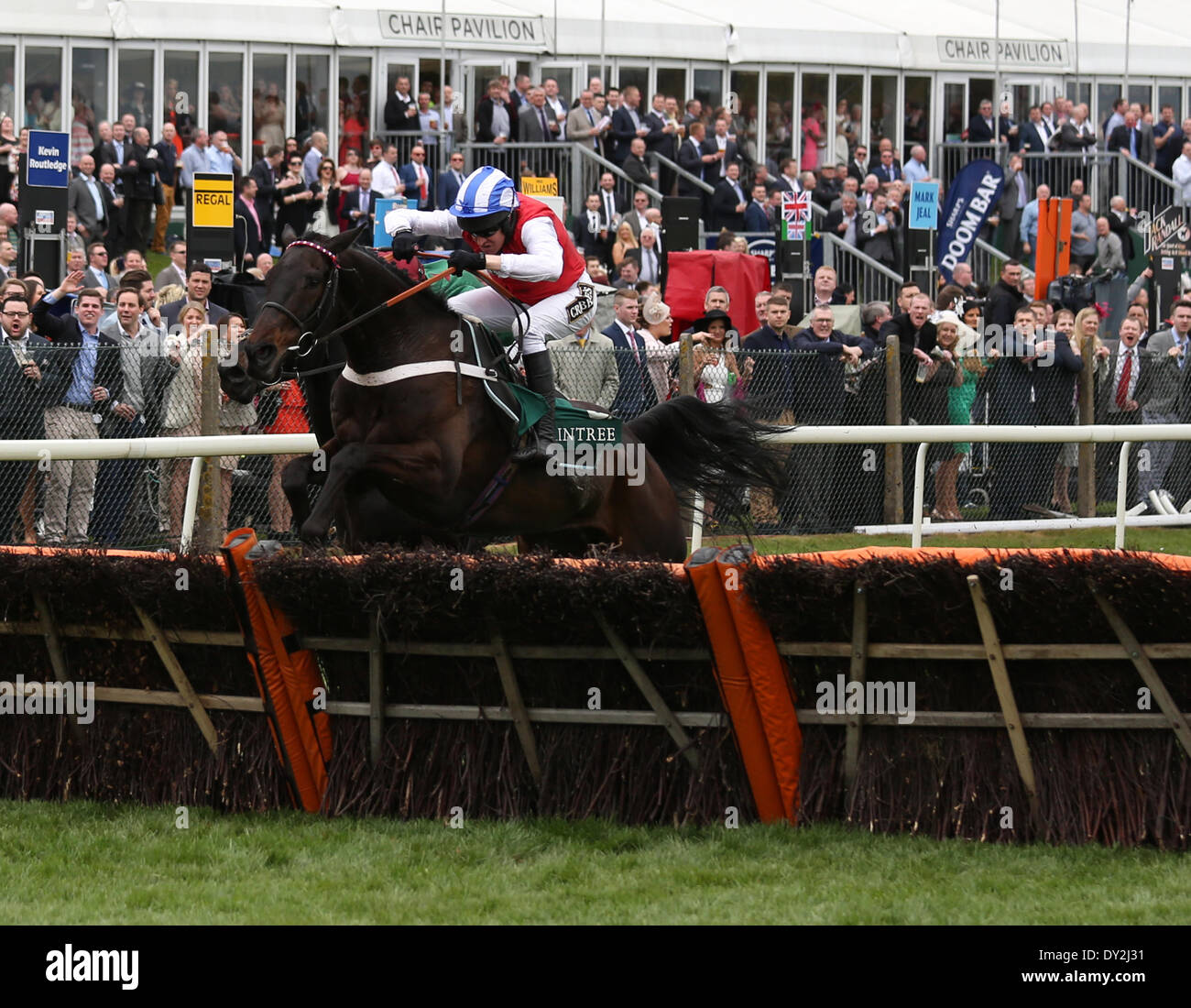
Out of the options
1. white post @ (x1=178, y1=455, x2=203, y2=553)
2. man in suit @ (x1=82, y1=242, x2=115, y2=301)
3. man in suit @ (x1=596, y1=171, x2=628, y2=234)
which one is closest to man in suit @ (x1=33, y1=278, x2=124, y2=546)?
white post @ (x1=178, y1=455, x2=203, y2=553)

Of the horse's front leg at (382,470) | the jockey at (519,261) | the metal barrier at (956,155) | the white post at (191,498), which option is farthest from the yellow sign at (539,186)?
the metal barrier at (956,155)

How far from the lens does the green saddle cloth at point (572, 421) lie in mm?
7168

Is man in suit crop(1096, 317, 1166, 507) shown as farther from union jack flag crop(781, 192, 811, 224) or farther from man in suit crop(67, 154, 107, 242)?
man in suit crop(67, 154, 107, 242)

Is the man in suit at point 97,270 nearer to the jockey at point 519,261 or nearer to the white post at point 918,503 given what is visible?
the jockey at point 519,261

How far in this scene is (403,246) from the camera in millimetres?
6973

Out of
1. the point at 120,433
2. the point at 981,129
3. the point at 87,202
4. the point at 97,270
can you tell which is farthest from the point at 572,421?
the point at 981,129

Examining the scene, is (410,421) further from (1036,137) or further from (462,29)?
(1036,137)

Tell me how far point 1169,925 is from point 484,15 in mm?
18726

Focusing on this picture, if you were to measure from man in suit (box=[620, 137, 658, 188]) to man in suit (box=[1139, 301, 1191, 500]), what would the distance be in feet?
22.6

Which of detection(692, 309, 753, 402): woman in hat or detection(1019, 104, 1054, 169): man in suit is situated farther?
detection(1019, 104, 1054, 169): man in suit

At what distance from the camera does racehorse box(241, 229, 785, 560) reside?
651 cm

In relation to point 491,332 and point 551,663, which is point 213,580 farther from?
point 491,332

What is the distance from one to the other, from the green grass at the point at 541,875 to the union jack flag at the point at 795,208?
433 inches
